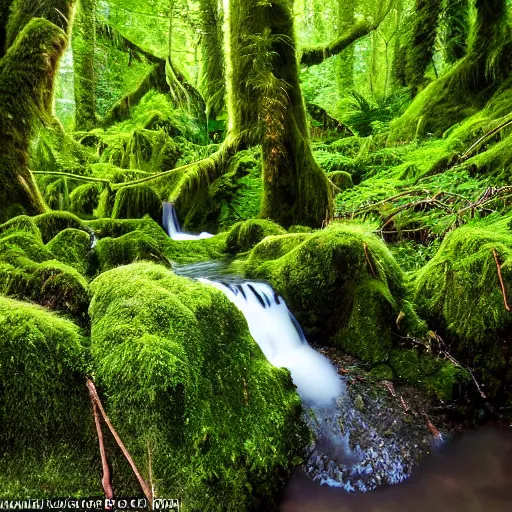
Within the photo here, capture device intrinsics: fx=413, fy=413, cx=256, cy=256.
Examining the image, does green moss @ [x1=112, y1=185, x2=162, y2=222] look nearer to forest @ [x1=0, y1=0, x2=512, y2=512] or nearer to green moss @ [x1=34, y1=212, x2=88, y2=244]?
forest @ [x1=0, y1=0, x2=512, y2=512]

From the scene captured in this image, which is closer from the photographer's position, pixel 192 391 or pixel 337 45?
pixel 192 391

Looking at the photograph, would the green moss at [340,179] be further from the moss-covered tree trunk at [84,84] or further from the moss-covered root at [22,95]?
the moss-covered tree trunk at [84,84]

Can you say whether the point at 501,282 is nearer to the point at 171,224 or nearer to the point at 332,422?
the point at 332,422

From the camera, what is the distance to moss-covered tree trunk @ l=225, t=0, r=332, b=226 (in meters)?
6.79

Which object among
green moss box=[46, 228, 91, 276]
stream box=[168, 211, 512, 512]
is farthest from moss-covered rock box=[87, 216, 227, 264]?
stream box=[168, 211, 512, 512]

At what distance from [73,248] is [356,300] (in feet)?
10.2

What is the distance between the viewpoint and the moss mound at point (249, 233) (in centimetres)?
646

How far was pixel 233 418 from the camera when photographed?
96.4 inches

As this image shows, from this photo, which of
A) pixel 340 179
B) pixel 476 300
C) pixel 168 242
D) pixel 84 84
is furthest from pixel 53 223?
pixel 84 84

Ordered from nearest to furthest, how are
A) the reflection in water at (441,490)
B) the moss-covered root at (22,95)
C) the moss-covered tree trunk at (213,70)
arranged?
the reflection in water at (441,490) < the moss-covered root at (22,95) < the moss-covered tree trunk at (213,70)

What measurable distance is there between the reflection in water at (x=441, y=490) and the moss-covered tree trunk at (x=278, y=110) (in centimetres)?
462

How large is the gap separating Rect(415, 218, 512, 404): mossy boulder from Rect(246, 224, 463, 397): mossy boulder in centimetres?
21

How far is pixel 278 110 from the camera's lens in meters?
6.81

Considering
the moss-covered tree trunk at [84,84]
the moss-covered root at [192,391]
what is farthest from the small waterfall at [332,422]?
the moss-covered tree trunk at [84,84]
